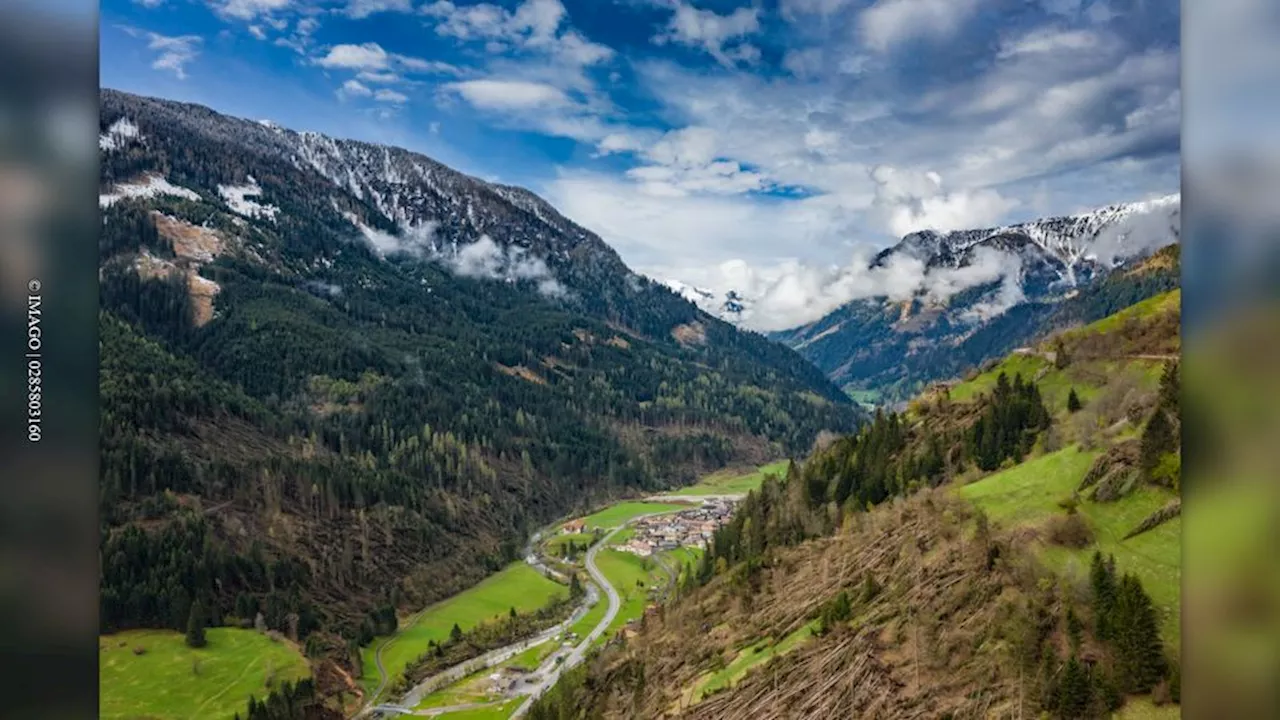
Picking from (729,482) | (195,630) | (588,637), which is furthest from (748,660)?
(729,482)

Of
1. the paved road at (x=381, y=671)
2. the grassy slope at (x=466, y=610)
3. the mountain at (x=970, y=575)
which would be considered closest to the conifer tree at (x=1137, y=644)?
the mountain at (x=970, y=575)

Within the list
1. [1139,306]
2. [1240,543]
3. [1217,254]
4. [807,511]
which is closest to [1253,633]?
→ [1240,543]

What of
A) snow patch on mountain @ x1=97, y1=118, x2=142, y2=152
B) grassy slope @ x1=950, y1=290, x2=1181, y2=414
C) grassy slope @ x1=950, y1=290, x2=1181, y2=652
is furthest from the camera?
snow patch on mountain @ x1=97, y1=118, x2=142, y2=152

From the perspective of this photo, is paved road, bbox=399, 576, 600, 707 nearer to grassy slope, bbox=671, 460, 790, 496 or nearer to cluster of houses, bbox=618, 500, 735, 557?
cluster of houses, bbox=618, 500, 735, 557

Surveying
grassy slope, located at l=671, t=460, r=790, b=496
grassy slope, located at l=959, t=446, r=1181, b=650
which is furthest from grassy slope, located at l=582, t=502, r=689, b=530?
grassy slope, located at l=959, t=446, r=1181, b=650

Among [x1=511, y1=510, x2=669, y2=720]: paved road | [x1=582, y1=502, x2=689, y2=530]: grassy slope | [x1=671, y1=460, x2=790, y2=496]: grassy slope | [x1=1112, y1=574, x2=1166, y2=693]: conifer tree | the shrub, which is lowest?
[x1=511, y1=510, x2=669, y2=720]: paved road

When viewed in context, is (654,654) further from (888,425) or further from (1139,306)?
(1139,306)

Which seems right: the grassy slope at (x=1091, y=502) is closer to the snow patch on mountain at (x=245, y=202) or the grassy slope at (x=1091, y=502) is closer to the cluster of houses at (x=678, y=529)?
the cluster of houses at (x=678, y=529)

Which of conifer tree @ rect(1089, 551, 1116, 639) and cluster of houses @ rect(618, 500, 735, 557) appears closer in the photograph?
conifer tree @ rect(1089, 551, 1116, 639)
